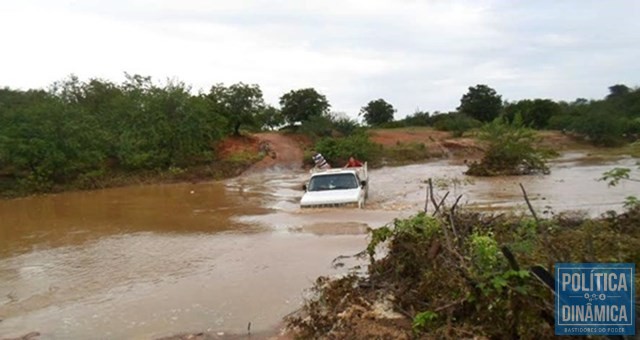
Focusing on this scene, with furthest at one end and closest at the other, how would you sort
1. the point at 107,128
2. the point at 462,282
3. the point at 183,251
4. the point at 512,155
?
the point at 107,128, the point at 512,155, the point at 183,251, the point at 462,282

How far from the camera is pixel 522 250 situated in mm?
5340

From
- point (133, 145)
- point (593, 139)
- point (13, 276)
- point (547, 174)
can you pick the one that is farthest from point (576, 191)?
point (593, 139)

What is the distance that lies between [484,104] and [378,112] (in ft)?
38.8

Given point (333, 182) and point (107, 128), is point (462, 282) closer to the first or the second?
point (333, 182)

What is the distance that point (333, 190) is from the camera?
48.2 ft

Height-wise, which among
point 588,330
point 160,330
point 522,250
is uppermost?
point 522,250

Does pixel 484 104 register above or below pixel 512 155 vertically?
above

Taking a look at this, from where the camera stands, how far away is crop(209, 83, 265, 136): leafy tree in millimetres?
36312

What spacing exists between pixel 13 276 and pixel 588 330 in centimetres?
952

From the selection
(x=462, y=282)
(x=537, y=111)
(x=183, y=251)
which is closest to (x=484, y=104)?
(x=537, y=111)

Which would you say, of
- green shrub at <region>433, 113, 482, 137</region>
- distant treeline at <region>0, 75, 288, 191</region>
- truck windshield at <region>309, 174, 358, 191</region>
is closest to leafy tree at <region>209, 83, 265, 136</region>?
distant treeline at <region>0, 75, 288, 191</region>

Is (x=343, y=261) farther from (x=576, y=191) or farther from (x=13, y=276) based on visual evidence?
(x=576, y=191)

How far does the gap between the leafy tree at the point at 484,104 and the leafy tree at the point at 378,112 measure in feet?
28.0

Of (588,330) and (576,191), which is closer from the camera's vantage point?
(588,330)
